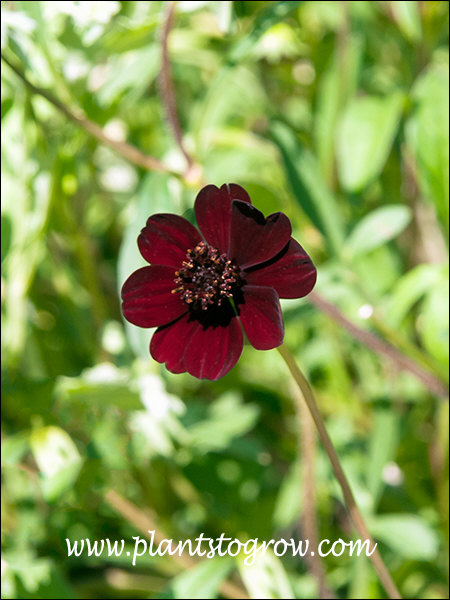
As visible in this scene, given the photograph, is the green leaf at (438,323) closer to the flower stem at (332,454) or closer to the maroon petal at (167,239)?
the flower stem at (332,454)

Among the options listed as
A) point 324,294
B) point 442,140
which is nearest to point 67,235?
point 324,294

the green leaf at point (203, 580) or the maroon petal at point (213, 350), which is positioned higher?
the maroon petal at point (213, 350)

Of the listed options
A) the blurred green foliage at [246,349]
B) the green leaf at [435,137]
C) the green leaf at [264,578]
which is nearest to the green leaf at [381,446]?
the blurred green foliage at [246,349]

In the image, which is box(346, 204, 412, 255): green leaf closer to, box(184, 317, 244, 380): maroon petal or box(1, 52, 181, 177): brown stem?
box(1, 52, 181, 177): brown stem

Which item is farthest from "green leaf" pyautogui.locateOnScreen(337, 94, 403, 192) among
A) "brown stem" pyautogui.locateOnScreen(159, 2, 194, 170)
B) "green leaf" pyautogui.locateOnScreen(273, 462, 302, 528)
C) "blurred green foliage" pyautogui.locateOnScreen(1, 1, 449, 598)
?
"green leaf" pyautogui.locateOnScreen(273, 462, 302, 528)

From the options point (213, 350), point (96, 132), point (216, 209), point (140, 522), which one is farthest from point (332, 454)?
point (96, 132)

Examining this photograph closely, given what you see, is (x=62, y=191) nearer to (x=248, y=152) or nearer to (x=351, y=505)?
(x=248, y=152)
